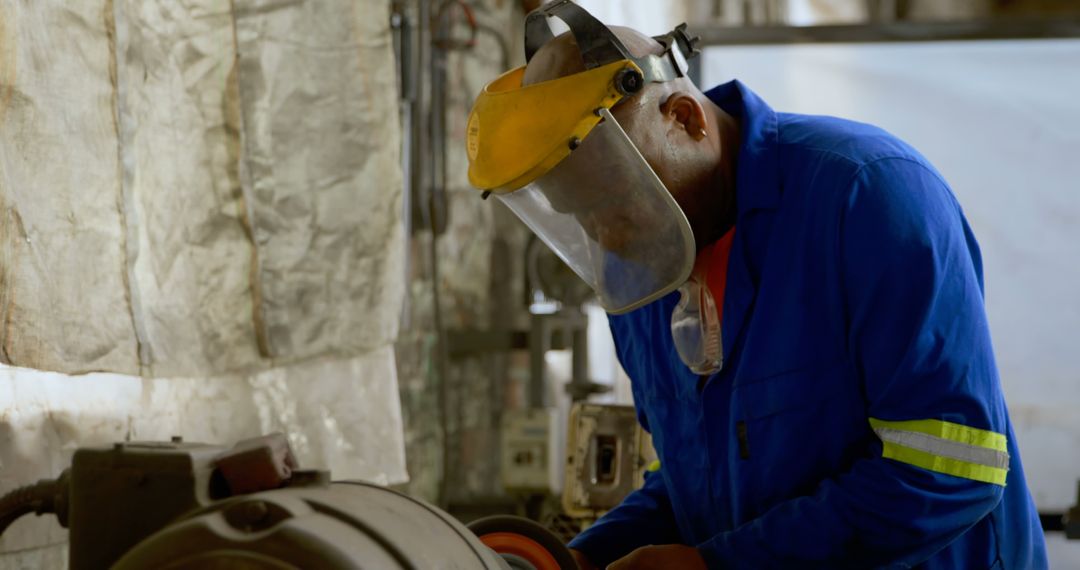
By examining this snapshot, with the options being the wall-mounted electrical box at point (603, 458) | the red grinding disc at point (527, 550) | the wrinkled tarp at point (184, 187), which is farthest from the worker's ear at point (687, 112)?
the wall-mounted electrical box at point (603, 458)

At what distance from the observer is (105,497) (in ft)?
3.68

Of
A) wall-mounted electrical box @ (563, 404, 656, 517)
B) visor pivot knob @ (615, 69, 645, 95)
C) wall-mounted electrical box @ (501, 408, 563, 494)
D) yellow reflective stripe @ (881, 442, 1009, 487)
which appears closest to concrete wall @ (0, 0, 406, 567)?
wall-mounted electrical box @ (563, 404, 656, 517)

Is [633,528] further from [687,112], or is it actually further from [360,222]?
[360,222]

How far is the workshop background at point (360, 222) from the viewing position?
1.54m

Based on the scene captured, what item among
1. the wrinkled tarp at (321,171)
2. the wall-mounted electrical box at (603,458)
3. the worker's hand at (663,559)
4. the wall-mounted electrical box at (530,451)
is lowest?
the wall-mounted electrical box at (530,451)

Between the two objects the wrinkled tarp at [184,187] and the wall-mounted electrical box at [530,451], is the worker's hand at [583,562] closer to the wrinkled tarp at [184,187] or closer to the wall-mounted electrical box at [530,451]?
the wrinkled tarp at [184,187]

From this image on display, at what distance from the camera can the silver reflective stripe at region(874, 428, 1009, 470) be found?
4.53 ft

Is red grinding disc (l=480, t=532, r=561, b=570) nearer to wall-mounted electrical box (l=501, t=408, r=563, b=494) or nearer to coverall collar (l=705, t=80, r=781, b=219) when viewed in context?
coverall collar (l=705, t=80, r=781, b=219)

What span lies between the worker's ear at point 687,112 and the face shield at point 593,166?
30 millimetres

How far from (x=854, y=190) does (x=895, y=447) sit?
31 centimetres

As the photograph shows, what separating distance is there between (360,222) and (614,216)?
0.92 m

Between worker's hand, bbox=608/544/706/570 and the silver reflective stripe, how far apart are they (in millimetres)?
277

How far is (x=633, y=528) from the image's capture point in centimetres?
182

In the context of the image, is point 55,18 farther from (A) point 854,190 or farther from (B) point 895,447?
(B) point 895,447
